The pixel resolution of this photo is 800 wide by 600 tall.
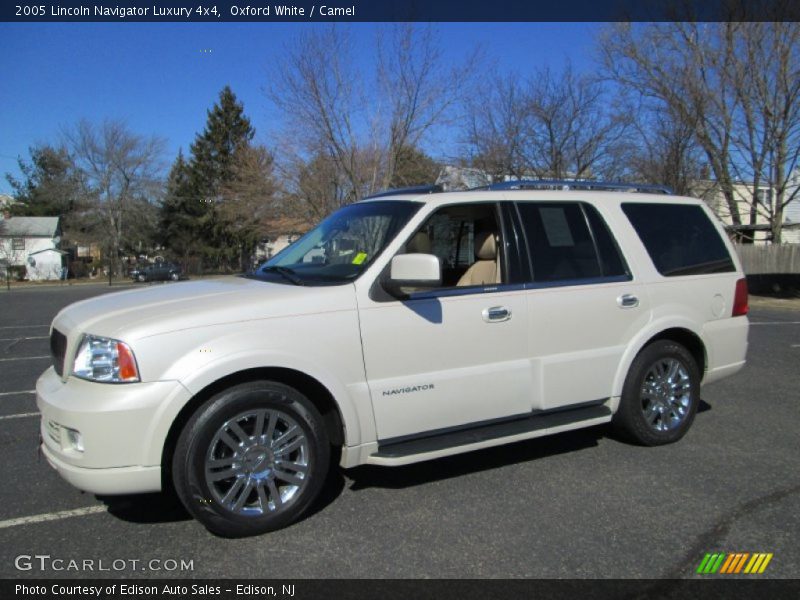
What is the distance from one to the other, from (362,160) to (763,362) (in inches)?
575

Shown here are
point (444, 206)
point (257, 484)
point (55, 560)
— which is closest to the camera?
point (55, 560)

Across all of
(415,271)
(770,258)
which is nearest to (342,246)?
(415,271)

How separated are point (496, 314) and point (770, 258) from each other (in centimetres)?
2047

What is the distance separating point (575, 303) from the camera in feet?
14.1

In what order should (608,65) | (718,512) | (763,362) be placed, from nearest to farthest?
(718,512), (763,362), (608,65)

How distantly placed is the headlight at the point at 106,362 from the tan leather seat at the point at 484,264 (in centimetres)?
234

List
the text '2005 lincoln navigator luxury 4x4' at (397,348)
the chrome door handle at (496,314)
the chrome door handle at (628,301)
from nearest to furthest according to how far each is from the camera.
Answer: the text '2005 lincoln navigator luxury 4x4' at (397,348)
the chrome door handle at (496,314)
the chrome door handle at (628,301)

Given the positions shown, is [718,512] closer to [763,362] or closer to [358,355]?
[358,355]

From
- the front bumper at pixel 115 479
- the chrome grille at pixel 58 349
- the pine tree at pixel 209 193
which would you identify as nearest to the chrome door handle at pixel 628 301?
the front bumper at pixel 115 479

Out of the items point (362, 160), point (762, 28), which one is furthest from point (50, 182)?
point (762, 28)

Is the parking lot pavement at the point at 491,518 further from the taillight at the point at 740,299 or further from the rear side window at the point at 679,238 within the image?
the rear side window at the point at 679,238

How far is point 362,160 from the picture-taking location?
800 inches

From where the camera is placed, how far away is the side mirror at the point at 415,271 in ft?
11.4
